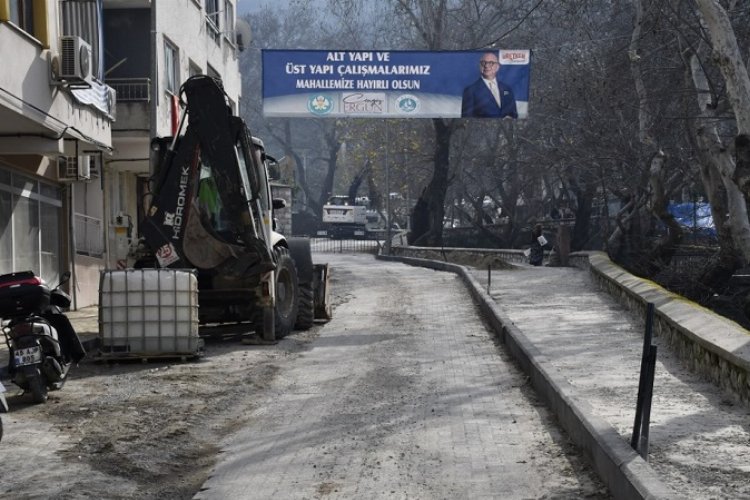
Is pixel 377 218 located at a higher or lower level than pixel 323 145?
lower

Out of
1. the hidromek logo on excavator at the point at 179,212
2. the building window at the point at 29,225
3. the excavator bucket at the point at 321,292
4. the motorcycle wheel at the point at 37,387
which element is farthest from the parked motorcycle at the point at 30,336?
the excavator bucket at the point at 321,292

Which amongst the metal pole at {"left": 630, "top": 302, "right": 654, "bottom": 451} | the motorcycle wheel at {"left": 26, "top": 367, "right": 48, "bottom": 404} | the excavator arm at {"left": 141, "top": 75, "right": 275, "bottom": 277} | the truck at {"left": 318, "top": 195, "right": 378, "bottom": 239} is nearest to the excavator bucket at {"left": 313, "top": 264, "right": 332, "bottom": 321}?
the excavator arm at {"left": 141, "top": 75, "right": 275, "bottom": 277}

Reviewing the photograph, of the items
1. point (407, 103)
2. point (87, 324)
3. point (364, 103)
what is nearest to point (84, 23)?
point (87, 324)

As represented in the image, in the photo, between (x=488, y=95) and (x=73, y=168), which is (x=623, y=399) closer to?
(x=73, y=168)

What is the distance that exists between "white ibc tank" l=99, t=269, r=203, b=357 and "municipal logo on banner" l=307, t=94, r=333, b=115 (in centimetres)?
1659

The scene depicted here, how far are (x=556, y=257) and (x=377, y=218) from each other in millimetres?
43602

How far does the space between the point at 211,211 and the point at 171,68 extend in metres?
10.6

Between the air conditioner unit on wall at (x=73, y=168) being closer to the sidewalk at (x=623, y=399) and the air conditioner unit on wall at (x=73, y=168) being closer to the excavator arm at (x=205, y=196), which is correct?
the excavator arm at (x=205, y=196)

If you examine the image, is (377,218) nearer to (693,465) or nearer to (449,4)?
(449,4)

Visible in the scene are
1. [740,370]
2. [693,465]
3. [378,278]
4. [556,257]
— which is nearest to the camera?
[693,465]

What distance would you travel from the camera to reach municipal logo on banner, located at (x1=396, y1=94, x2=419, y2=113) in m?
28.6

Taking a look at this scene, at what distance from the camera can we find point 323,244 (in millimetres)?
63531

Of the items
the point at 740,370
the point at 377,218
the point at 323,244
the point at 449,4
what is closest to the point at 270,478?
the point at 740,370

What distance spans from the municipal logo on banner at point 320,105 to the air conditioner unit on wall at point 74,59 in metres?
12.5
